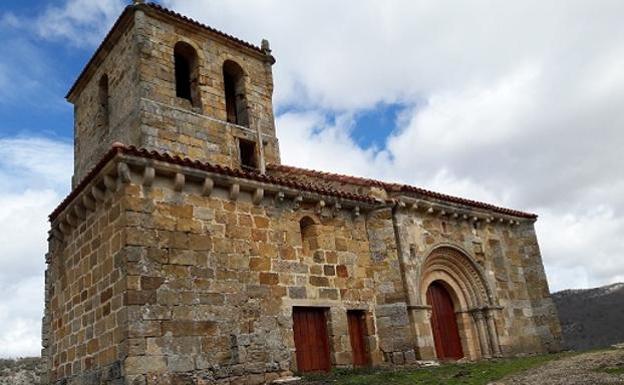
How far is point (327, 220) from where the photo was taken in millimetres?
10422

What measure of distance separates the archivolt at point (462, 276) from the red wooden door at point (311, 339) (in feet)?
12.9

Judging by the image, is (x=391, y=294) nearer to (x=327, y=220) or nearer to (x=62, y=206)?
(x=327, y=220)

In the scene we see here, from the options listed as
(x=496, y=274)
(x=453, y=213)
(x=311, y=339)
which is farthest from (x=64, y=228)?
(x=496, y=274)

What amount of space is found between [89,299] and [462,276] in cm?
853

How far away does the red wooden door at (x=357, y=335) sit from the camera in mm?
10046

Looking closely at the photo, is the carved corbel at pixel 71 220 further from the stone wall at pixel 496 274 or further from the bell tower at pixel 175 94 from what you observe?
the stone wall at pixel 496 274

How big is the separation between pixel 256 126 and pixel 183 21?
10.1 ft

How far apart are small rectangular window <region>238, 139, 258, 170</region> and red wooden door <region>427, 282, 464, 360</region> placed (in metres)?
5.23

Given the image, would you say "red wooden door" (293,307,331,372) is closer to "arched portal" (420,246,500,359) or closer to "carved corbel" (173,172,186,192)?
"carved corbel" (173,172,186,192)

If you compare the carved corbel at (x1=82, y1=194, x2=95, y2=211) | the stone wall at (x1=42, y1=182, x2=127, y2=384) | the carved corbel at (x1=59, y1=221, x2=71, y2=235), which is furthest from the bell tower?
the stone wall at (x1=42, y1=182, x2=127, y2=384)

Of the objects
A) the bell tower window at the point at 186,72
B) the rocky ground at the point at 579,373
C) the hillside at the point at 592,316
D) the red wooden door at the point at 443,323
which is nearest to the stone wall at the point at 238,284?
the red wooden door at the point at 443,323

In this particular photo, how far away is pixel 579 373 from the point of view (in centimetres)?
712

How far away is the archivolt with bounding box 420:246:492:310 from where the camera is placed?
12750mm

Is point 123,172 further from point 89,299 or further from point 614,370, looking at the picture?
point 614,370
